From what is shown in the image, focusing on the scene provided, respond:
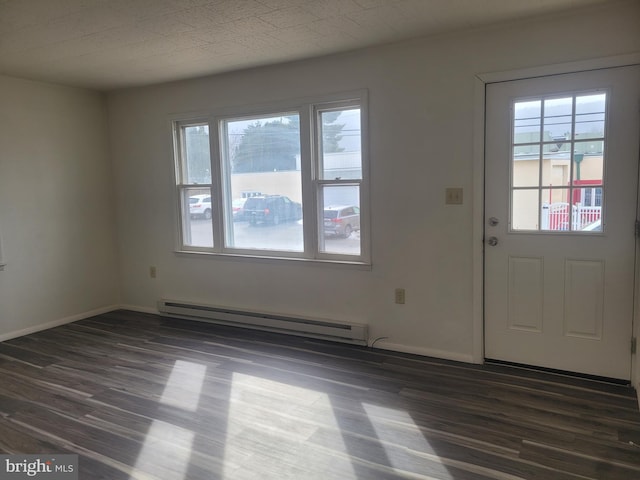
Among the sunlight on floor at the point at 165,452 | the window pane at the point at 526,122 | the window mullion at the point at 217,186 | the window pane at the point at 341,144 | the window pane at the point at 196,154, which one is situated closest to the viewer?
the sunlight on floor at the point at 165,452

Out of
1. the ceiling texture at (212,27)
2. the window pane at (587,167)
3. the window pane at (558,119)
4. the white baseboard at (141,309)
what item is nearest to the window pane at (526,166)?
the window pane at (558,119)

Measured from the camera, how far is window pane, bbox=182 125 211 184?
4551mm

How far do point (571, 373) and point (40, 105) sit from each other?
5013 mm

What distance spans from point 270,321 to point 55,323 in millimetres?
2213

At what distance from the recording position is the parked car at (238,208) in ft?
14.5

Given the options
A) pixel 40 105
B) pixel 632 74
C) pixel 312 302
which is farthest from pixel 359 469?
pixel 40 105

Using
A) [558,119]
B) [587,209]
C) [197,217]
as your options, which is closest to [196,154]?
[197,217]

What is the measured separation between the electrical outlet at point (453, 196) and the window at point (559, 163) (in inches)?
13.8

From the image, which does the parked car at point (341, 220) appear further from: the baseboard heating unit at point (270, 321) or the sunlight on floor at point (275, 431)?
the sunlight on floor at point (275, 431)

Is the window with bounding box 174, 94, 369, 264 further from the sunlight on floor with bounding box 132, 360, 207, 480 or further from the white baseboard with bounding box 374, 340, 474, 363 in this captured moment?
the sunlight on floor with bounding box 132, 360, 207, 480

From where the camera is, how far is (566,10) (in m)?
2.86

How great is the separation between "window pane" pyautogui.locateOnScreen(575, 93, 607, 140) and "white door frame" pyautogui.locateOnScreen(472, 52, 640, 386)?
18 centimetres

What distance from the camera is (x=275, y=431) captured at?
8.24ft

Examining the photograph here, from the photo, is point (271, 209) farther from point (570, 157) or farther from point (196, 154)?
point (570, 157)
